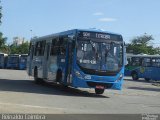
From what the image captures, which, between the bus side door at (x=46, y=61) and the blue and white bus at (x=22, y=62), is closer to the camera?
the bus side door at (x=46, y=61)

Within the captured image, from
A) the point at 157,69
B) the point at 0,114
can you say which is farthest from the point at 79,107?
the point at 157,69

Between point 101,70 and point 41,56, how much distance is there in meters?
7.64

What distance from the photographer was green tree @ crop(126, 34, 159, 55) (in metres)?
114

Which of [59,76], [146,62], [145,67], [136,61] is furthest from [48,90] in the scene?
[136,61]

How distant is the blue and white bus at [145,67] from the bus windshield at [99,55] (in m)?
25.5

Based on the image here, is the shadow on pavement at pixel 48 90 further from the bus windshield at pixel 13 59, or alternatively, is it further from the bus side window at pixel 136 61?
the bus windshield at pixel 13 59

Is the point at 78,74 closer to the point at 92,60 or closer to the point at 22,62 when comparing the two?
the point at 92,60

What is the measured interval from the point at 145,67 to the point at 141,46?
6603 centimetres

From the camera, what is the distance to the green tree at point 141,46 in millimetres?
113562

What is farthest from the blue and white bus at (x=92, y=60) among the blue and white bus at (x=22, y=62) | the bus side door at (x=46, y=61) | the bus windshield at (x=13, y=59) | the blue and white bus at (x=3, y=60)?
the blue and white bus at (x=3, y=60)

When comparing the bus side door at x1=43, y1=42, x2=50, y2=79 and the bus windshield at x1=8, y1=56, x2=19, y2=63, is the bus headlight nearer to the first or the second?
the bus side door at x1=43, y1=42, x2=50, y2=79

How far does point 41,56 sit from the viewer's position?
97.9ft

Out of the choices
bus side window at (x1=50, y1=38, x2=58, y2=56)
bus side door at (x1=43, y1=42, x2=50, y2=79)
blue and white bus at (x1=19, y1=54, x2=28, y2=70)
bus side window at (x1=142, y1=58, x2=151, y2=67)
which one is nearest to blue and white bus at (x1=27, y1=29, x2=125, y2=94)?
bus side window at (x1=50, y1=38, x2=58, y2=56)

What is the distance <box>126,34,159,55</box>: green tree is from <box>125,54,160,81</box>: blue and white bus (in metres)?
57.9
